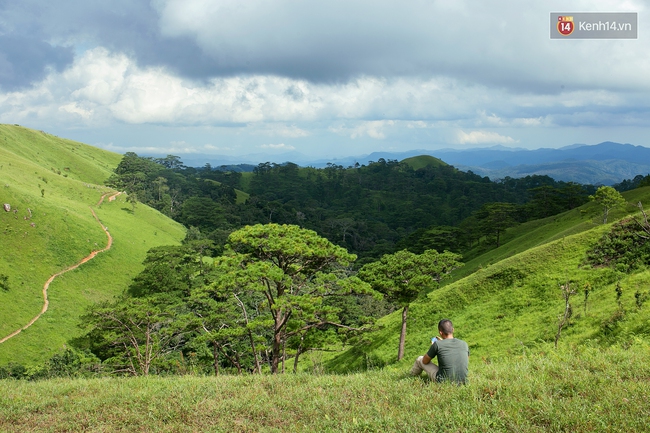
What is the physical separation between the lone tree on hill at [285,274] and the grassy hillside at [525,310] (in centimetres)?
350

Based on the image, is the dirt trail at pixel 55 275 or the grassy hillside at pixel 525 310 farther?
the dirt trail at pixel 55 275

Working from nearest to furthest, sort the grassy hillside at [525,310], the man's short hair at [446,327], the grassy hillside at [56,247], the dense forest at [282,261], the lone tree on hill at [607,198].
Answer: the man's short hair at [446,327]
the grassy hillside at [525,310]
the dense forest at [282,261]
the grassy hillside at [56,247]
the lone tree on hill at [607,198]

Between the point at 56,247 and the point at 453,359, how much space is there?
47.9 metres

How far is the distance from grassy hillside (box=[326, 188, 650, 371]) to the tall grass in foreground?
6535 millimetres

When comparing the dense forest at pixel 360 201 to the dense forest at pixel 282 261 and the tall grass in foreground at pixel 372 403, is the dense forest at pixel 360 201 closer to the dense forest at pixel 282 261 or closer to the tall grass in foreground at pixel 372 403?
the dense forest at pixel 282 261

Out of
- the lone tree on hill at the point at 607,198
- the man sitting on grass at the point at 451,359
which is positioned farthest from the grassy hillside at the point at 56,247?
the lone tree on hill at the point at 607,198

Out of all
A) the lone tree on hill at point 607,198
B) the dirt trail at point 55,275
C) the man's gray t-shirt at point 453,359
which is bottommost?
the dirt trail at point 55,275

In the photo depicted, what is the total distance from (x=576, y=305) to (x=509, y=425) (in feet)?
46.2

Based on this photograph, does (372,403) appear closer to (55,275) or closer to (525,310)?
(525,310)

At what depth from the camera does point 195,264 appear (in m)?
47.4

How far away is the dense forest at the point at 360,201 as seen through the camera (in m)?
74.6

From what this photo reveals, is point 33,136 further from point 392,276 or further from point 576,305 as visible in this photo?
point 576,305

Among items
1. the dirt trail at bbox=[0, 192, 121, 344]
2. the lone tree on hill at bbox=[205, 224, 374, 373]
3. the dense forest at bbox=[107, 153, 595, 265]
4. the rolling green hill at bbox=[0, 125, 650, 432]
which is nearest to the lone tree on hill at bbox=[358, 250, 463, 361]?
the rolling green hill at bbox=[0, 125, 650, 432]

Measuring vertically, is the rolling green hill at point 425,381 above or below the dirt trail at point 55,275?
above
